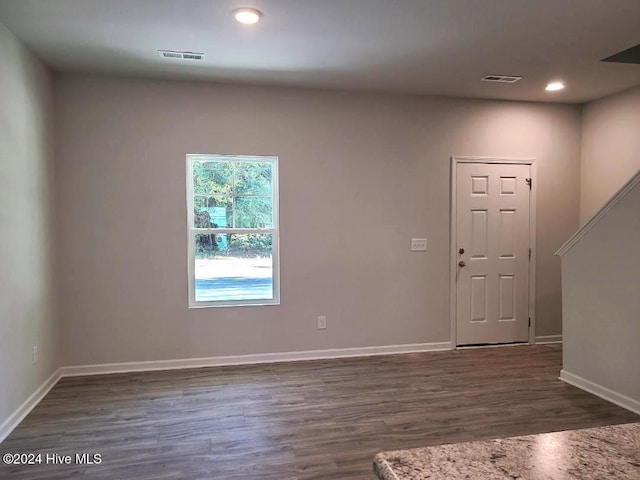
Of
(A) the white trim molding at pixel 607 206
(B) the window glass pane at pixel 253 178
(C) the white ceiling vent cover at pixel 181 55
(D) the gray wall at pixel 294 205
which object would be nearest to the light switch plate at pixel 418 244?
(D) the gray wall at pixel 294 205

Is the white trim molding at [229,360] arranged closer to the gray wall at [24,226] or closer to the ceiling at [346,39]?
the gray wall at [24,226]

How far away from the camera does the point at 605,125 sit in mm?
4660

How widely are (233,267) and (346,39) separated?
2.28m

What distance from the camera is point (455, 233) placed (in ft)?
15.3

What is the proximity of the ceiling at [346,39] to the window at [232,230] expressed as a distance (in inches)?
32.1

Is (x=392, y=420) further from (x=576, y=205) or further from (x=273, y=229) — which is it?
(x=576, y=205)

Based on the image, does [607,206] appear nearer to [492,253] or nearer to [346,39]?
[492,253]

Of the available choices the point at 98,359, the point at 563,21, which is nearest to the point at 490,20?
the point at 563,21

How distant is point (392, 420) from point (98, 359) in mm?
2630

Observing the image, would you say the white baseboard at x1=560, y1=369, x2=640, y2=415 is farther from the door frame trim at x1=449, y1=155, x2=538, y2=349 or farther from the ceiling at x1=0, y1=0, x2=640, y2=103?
the ceiling at x1=0, y1=0, x2=640, y2=103

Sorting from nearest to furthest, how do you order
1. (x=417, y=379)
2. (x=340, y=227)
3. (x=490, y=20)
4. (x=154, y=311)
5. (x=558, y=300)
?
1. (x=490, y=20)
2. (x=417, y=379)
3. (x=154, y=311)
4. (x=340, y=227)
5. (x=558, y=300)

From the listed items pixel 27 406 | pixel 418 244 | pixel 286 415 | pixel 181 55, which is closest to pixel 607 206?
pixel 418 244

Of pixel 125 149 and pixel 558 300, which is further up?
pixel 125 149

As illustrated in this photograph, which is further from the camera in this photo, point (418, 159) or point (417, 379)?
point (418, 159)
